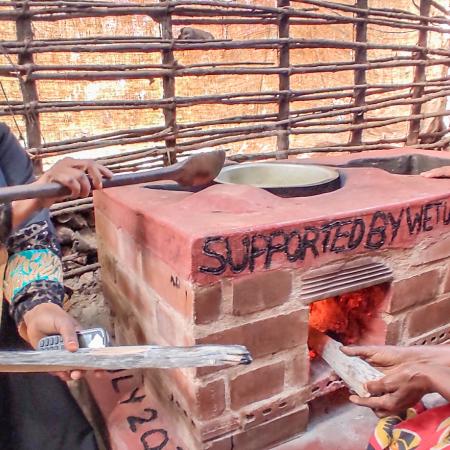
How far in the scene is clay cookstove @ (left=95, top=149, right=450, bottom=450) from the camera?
993 mm

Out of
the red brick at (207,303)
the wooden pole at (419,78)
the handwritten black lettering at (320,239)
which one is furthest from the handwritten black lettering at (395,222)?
the wooden pole at (419,78)

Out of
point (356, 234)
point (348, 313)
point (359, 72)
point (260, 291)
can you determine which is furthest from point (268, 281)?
point (359, 72)

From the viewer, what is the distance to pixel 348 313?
137 cm

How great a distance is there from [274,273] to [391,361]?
282mm

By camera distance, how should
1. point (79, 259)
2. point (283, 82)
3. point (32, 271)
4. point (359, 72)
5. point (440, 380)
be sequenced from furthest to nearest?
point (359, 72)
point (283, 82)
point (79, 259)
point (32, 271)
point (440, 380)

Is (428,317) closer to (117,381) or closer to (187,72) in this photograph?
(117,381)

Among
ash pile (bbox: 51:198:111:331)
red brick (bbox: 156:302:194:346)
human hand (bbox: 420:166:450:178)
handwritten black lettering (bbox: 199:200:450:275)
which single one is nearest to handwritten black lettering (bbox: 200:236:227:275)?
handwritten black lettering (bbox: 199:200:450:275)

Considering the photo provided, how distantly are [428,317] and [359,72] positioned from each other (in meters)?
1.94

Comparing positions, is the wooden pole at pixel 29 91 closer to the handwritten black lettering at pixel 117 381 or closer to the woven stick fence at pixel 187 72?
the woven stick fence at pixel 187 72

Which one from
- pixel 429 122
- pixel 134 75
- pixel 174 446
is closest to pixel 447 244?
pixel 174 446

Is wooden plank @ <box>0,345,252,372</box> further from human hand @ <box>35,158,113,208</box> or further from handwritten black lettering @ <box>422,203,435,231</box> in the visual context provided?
handwritten black lettering @ <box>422,203,435,231</box>

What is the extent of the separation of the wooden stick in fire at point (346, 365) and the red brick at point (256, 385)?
122mm

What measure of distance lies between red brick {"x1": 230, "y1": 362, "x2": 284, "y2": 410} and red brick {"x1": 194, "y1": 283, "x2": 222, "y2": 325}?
0.17 meters

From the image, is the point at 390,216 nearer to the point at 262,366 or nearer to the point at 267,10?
the point at 262,366
